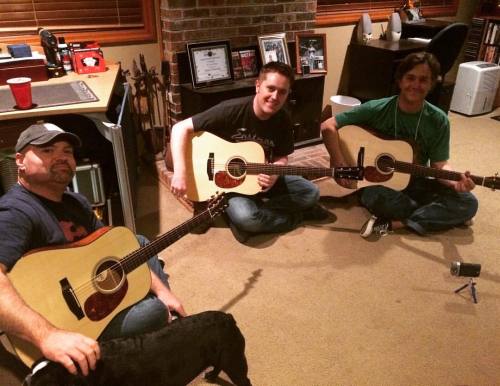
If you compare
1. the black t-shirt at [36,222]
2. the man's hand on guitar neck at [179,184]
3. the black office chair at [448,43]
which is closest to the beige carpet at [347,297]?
the man's hand on guitar neck at [179,184]

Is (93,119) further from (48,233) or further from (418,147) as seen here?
(418,147)

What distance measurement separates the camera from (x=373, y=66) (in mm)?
3779

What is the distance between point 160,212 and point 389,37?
2.67 m

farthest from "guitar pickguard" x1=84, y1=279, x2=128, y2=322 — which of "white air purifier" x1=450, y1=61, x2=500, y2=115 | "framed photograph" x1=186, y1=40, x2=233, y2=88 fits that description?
"white air purifier" x1=450, y1=61, x2=500, y2=115

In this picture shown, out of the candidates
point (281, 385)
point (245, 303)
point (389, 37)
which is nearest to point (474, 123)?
point (389, 37)

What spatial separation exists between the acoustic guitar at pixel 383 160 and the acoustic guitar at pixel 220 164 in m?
0.32

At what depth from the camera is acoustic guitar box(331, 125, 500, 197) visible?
7.50 ft

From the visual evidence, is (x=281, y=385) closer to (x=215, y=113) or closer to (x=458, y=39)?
(x=215, y=113)

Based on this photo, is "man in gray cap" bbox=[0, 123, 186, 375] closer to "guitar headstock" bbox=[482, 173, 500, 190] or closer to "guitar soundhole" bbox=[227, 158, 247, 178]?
"guitar soundhole" bbox=[227, 158, 247, 178]

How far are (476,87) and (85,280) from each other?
13.8ft

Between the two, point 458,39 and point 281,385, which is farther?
point 458,39

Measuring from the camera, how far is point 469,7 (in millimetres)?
4867

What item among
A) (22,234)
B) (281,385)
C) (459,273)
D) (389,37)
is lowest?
(281,385)

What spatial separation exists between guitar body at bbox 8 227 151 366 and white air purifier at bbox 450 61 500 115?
3986 millimetres
